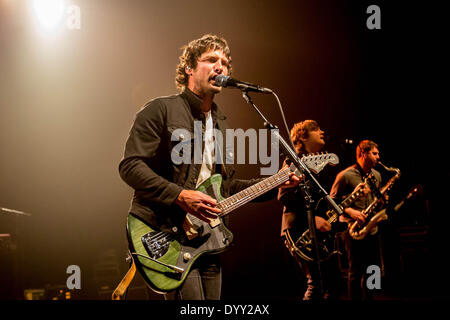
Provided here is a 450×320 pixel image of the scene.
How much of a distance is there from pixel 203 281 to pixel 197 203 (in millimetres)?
496

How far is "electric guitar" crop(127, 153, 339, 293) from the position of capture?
221 centimetres

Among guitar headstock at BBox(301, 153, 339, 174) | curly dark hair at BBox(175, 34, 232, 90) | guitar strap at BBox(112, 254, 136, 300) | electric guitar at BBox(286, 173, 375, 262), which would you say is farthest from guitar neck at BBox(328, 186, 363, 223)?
guitar strap at BBox(112, 254, 136, 300)

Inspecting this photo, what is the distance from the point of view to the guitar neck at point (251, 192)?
2459 millimetres

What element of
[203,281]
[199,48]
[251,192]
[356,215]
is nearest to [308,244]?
[356,215]

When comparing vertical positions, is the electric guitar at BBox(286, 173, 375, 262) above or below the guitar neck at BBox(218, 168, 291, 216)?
below

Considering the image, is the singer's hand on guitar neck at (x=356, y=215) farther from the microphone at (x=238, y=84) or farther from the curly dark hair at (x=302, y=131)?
the microphone at (x=238, y=84)

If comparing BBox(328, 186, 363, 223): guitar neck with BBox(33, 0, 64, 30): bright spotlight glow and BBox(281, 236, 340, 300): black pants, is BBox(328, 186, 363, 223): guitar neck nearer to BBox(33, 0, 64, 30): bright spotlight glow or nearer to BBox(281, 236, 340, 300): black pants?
BBox(281, 236, 340, 300): black pants

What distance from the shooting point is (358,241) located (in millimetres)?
4613

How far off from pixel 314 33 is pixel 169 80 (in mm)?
2211

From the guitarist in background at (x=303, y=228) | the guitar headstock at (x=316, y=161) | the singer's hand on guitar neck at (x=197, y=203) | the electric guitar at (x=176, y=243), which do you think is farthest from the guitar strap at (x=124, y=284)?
the guitarist in background at (x=303, y=228)

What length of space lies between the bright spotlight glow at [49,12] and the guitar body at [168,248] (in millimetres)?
3765

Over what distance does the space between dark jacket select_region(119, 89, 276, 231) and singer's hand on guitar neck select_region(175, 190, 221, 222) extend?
0.14ft
